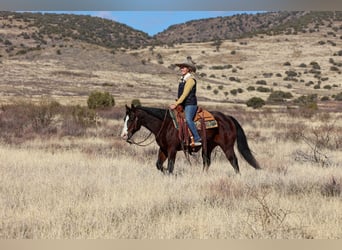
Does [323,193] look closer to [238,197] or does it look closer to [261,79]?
[238,197]

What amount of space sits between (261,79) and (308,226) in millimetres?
63413

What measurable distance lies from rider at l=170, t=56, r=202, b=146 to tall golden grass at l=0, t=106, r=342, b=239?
89 cm

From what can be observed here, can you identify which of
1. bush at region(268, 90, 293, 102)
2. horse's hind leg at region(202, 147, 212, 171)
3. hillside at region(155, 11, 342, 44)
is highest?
hillside at region(155, 11, 342, 44)

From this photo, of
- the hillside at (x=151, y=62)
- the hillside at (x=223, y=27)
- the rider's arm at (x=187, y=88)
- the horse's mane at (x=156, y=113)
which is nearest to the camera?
the rider's arm at (x=187, y=88)

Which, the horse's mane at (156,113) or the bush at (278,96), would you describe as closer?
the horse's mane at (156,113)

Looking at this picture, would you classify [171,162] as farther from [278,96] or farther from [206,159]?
[278,96]

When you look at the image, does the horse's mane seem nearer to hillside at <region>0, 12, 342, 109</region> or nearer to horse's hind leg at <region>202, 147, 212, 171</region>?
horse's hind leg at <region>202, 147, 212, 171</region>

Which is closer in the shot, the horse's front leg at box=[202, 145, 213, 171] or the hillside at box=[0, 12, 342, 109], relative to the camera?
the horse's front leg at box=[202, 145, 213, 171]

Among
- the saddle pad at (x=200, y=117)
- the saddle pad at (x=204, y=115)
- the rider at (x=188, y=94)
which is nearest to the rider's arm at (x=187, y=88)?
the rider at (x=188, y=94)

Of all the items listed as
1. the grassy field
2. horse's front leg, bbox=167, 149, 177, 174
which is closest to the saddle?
horse's front leg, bbox=167, 149, 177, 174

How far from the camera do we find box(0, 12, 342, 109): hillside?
42844mm

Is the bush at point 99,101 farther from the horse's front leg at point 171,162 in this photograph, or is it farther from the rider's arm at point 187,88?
the rider's arm at point 187,88

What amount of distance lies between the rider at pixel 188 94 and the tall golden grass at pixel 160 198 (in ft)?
2.92

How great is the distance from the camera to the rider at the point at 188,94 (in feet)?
27.5
